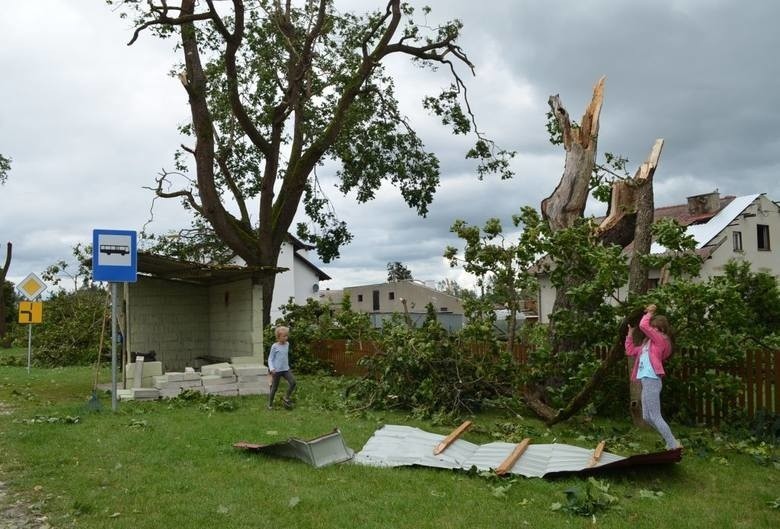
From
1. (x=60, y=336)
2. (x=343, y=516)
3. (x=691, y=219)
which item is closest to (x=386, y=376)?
(x=343, y=516)

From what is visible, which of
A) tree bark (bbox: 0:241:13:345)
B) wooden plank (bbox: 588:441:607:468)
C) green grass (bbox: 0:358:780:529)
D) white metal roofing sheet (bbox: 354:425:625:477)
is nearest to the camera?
green grass (bbox: 0:358:780:529)

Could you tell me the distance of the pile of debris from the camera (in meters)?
13.5

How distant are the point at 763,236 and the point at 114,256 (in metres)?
38.3

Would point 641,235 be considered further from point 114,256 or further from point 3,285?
point 3,285

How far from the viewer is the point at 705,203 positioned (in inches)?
1564

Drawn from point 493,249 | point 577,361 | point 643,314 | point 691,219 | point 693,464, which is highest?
point 691,219

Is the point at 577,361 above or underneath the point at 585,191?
underneath

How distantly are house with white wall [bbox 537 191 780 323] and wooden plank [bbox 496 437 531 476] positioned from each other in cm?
2920

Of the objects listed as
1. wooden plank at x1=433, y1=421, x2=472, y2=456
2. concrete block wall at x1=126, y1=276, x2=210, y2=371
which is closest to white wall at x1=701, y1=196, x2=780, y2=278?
concrete block wall at x1=126, y1=276, x2=210, y2=371

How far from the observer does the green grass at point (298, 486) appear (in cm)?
572

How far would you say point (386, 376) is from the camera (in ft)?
40.1

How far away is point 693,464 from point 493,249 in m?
4.64

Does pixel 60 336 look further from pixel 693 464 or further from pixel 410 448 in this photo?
pixel 693 464

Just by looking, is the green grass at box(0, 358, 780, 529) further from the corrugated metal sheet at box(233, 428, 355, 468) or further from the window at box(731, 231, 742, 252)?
the window at box(731, 231, 742, 252)
